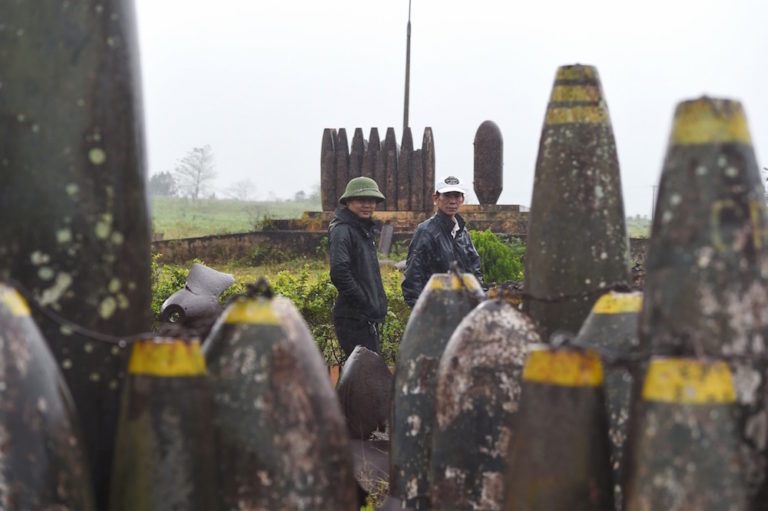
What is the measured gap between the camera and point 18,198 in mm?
2902

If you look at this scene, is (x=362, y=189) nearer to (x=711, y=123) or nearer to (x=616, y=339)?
(x=616, y=339)

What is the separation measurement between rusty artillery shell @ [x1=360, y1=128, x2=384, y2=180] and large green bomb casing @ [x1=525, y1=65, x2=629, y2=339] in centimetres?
1939

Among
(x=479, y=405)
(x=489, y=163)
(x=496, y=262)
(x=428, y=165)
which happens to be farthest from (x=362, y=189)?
(x=428, y=165)

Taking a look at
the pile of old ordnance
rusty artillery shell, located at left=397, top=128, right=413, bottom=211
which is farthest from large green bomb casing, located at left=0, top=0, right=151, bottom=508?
rusty artillery shell, located at left=397, top=128, right=413, bottom=211

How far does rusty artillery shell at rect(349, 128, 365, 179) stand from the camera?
23312 millimetres

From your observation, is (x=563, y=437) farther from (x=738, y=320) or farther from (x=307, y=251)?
(x=307, y=251)

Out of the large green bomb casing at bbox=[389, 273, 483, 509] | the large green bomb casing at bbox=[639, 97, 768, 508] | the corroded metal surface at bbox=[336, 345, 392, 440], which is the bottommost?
the corroded metal surface at bbox=[336, 345, 392, 440]

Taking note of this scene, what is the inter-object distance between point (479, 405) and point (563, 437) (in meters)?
0.79

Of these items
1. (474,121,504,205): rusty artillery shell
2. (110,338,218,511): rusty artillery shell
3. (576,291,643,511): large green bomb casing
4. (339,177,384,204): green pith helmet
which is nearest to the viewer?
(110,338,218,511): rusty artillery shell

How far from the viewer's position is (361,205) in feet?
24.0

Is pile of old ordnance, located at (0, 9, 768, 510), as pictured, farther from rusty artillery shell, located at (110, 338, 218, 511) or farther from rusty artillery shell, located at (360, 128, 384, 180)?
rusty artillery shell, located at (360, 128, 384, 180)

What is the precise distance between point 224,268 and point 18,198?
16.0 meters

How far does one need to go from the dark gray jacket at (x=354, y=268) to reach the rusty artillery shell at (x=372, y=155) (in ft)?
52.2

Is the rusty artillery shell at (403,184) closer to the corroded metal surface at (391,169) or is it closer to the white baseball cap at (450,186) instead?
the corroded metal surface at (391,169)
